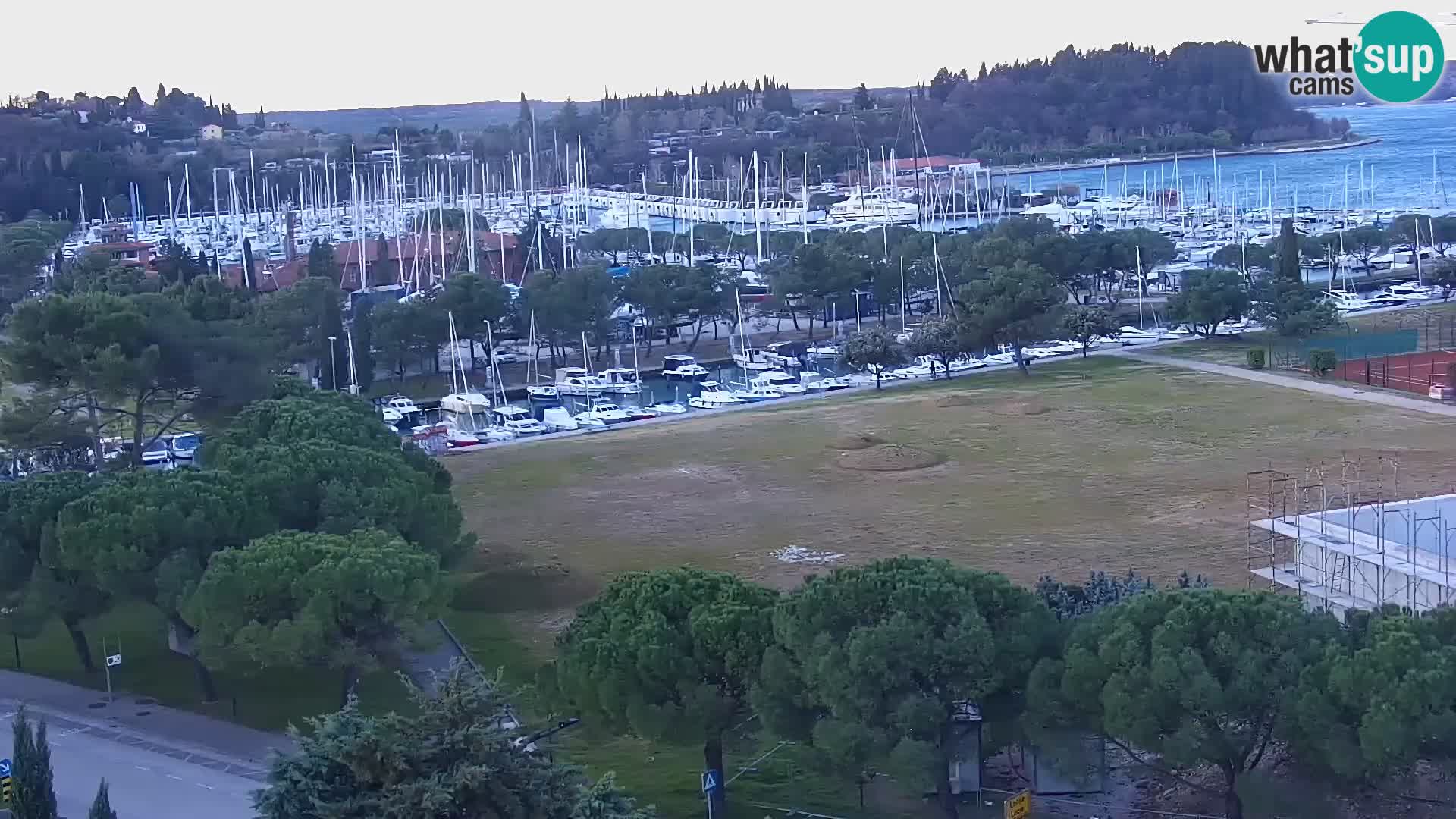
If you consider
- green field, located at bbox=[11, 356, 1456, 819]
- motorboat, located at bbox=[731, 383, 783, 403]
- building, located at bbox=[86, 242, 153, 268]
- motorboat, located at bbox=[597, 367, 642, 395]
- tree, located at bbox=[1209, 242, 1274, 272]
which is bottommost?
green field, located at bbox=[11, 356, 1456, 819]

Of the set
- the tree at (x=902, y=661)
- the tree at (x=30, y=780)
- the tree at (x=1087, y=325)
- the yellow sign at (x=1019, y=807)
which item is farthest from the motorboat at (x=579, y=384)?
the tree at (x=30, y=780)

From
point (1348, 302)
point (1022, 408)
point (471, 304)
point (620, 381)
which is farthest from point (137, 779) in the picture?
point (1348, 302)

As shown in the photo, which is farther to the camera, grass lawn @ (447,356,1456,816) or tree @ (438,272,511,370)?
tree @ (438,272,511,370)

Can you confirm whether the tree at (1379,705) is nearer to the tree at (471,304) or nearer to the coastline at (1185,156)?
the tree at (471,304)

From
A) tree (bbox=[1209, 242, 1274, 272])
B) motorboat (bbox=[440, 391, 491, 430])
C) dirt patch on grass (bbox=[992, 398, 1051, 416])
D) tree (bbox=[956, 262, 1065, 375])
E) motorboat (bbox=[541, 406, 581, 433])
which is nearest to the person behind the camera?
dirt patch on grass (bbox=[992, 398, 1051, 416])

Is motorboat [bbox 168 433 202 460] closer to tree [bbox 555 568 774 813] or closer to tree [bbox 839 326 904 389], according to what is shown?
tree [bbox 839 326 904 389]

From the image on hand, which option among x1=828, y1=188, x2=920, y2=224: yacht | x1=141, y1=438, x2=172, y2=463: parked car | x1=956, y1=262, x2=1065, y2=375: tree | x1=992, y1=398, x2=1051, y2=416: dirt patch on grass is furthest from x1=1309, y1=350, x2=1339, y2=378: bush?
x1=828, y1=188, x2=920, y2=224: yacht

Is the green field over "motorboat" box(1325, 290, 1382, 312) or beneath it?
beneath
